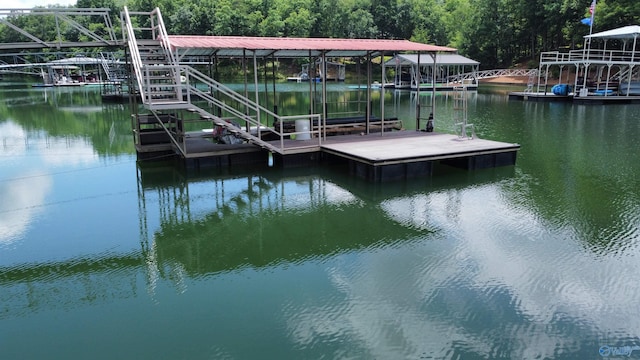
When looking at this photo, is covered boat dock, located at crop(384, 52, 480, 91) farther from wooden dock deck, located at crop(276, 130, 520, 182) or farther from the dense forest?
wooden dock deck, located at crop(276, 130, 520, 182)

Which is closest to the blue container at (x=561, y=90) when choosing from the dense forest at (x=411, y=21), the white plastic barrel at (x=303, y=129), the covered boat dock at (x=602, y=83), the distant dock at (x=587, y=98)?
the covered boat dock at (x=602, y=83)

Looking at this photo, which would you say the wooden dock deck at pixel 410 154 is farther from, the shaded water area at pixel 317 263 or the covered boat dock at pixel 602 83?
the covered boat dock at pixel 602 83

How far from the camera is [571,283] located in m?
6.70

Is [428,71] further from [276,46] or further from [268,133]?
[276,46]

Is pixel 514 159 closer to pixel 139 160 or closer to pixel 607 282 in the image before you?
pixel 607 282

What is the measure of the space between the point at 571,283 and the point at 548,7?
52.7 meters

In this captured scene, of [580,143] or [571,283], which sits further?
[580,143]

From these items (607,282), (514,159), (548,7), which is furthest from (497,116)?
(548,7)

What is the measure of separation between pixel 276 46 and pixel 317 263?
23.7 feet

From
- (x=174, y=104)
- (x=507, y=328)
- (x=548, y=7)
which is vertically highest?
(x=548, y=7)

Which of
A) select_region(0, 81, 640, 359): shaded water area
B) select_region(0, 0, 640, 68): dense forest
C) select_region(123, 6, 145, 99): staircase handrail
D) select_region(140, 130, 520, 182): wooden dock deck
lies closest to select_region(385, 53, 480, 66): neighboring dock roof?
select_region(0, 0, 640, 68): dense forest

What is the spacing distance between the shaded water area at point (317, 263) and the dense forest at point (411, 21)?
47.2 metres

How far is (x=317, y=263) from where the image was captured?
7.44 meters

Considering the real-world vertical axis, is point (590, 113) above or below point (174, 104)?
below
